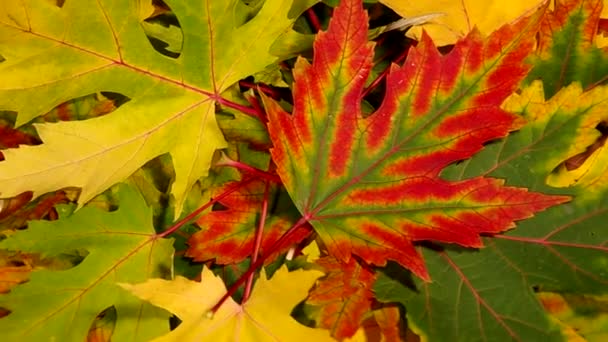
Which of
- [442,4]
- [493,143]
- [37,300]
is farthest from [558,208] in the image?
[37,300]

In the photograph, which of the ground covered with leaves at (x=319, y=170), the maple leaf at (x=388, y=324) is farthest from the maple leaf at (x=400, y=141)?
the maple leaf at (x=388, y=324)

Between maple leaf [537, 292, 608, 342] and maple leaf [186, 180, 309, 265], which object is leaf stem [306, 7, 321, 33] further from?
maple leaf [537, 292, 608, 342]

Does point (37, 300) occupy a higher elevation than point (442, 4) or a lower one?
lower

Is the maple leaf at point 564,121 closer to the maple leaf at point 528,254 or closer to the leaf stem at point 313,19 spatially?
the maple leaf at point 528,254

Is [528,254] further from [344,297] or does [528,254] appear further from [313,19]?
[313,19]

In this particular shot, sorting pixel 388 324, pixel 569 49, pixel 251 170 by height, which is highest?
pixel 569 49

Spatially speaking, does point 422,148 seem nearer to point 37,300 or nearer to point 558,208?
point 558,208

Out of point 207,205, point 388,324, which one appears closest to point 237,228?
point 207,205
